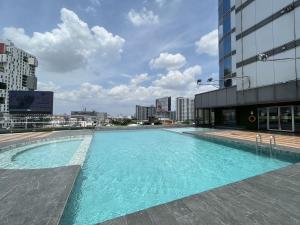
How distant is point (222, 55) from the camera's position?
947 inches

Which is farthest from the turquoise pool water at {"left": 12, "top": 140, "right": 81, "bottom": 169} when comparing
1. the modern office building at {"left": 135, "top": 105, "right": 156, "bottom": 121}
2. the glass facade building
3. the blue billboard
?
the modern office building at {"left": 135, "top": 105, "right": 156, "bottom": 121}

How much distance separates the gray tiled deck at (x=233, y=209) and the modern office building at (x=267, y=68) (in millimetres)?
8854

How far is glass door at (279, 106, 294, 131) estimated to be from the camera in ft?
47.3

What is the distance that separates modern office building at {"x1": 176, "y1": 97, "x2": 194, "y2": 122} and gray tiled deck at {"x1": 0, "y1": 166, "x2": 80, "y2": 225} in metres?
85.9

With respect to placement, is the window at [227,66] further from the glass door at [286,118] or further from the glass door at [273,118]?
the glass door at [286,118]

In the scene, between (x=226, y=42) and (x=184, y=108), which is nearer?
(x=226, y=42)

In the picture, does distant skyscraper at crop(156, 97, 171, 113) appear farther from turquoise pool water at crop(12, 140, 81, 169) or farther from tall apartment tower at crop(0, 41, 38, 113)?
tall apartment tower at crop(0, 41, 38, 113)

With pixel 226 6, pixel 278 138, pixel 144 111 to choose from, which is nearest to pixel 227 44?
pixel 226 6

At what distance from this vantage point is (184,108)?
92688 millimetres

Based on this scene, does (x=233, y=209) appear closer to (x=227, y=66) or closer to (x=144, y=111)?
(x=227, y=66)

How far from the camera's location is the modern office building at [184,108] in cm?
8875

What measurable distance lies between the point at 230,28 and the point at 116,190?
23.5m

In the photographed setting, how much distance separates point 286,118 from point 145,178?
14.4m

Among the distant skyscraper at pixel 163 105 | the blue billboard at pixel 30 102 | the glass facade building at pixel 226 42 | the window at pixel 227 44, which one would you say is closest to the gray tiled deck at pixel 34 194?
the glass facade building at pixel 226 42
